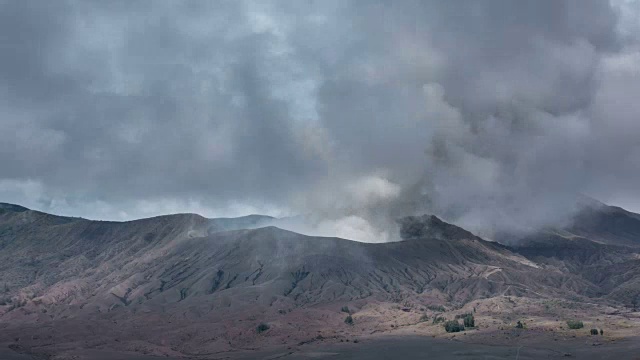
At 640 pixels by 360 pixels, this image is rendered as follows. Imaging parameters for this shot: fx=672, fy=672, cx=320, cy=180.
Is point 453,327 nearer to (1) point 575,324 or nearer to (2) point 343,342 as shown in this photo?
(1) point 575,324

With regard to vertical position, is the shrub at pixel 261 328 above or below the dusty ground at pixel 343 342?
above

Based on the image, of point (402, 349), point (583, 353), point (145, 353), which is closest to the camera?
point (583, 353)

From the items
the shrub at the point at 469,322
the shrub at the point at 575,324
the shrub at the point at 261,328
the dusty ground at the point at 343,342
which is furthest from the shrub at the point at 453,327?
the shrub at the point at 261,328

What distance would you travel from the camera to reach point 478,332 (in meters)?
182

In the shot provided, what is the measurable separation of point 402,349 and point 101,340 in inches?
3359

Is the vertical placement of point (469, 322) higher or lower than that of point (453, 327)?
higher

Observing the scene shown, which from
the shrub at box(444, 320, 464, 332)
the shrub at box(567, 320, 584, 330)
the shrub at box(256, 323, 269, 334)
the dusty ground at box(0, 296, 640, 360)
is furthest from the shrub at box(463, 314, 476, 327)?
the shrub at box(256, 323, 269, 334)

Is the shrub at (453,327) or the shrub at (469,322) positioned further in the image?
the shrub at (469,322)

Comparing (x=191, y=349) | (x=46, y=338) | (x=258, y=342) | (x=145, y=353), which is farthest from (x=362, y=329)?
(x=46, y=338)

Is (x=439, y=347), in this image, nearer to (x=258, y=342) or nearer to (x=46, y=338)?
(x=258, y=342)

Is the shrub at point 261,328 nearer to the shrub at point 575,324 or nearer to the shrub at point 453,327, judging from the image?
the shrub at point 453,327

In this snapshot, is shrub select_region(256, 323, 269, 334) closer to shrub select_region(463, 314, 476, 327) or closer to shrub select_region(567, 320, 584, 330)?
shrub select_region(463, 314, 476, 327)

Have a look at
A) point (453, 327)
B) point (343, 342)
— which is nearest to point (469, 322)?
point (453, 327)

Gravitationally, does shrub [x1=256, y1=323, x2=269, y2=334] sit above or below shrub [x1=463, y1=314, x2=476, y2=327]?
below
